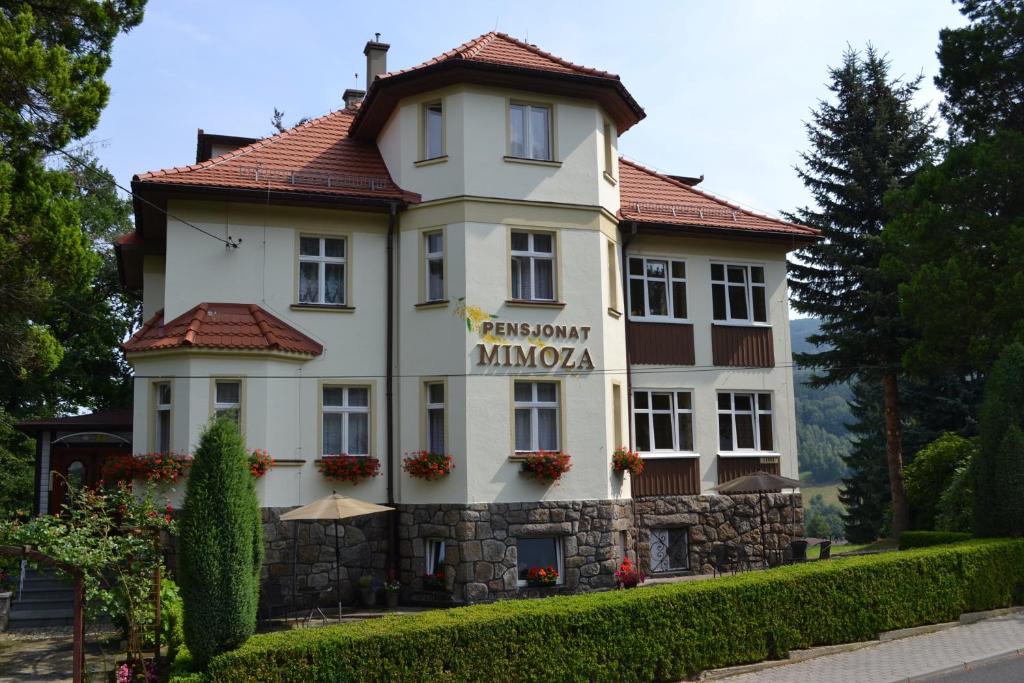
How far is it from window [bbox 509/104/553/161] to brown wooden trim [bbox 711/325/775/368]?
5.77 meters

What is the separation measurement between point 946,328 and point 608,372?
8.28 metres

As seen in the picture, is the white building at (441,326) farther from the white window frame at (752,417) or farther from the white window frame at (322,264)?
the white window frame at (752,417)

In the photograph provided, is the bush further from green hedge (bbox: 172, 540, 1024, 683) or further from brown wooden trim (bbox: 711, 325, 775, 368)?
green hedge (bbox: 172, 540, 1024, 683)

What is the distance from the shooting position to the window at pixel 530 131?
18625 millimetres

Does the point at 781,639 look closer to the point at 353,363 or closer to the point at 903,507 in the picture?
the point at 353,363

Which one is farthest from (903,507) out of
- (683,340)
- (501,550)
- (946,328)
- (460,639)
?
(460,639)

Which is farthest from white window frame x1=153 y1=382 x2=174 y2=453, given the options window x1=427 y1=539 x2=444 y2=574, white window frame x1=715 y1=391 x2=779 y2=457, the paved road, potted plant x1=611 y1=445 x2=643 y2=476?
white window frame x1=715 y1=391 x2=779 y2=457

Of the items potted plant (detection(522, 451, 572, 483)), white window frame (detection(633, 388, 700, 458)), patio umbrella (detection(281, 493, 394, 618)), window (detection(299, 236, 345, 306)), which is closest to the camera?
patio umbrella (detection(281, 493, 394, 618))

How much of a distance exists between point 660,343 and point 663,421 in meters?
1.71

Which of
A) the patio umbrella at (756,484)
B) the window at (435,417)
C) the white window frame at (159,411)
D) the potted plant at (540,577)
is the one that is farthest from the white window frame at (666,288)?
the white window frame at (159,411)

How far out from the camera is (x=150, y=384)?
55.9 ft

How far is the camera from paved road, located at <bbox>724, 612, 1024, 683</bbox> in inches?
471

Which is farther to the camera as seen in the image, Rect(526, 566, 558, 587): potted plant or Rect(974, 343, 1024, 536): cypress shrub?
Rect(526, 566, 558, 587): potted plant

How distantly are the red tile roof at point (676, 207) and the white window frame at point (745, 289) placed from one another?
93 centimetres
